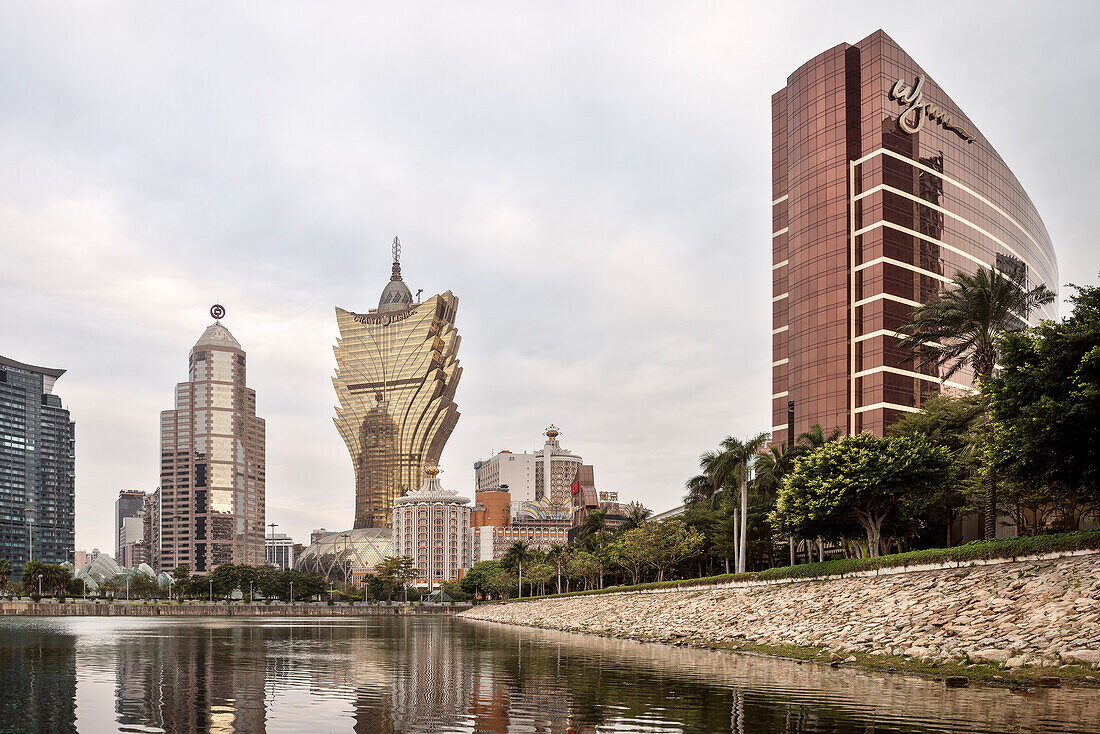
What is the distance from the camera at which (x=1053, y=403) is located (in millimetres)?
37531

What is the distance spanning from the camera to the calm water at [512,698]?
878 inches

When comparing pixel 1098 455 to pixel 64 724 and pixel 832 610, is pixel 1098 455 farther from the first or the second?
pixel 64 724

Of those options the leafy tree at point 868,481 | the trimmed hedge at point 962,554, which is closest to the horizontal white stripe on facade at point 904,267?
the leafy tree at point 868,481

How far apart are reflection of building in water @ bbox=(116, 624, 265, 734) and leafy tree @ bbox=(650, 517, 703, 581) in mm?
74792

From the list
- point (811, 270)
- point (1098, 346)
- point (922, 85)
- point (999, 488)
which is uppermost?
point (922, 85)

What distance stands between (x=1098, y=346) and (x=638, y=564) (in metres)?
103

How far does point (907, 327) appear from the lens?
60.2 meters

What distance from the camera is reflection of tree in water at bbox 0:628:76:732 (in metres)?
23.0

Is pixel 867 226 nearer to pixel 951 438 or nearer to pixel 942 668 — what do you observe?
pixel 951 438

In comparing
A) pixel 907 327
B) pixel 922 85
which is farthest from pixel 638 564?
pixel 922 85

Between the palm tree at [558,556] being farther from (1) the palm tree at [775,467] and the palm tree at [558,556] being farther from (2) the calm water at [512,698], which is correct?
(2) the calm water at [512,698]

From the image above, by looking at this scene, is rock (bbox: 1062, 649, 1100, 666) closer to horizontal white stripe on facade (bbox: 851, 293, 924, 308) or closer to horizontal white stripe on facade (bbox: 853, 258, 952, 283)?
horizontal white stripe on facade (bbox: 851, 293, 924, 308)

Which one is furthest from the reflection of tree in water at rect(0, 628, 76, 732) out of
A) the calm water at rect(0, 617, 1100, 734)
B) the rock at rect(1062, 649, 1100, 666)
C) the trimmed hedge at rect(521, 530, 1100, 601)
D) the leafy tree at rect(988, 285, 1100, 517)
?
the trimmed hedge at rect(521, 530, 1100, 601)

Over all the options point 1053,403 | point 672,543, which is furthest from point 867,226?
point 1053,403
